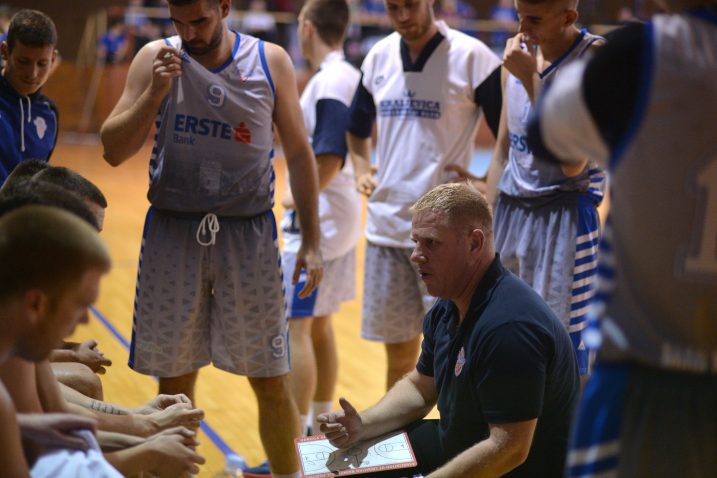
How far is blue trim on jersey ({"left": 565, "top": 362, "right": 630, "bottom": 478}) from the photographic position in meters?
1.78

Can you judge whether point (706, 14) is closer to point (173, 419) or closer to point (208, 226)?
point (173, 419)

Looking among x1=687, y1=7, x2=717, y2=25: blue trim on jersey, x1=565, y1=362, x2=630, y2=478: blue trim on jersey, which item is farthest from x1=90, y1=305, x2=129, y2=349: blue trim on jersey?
x1=687, y1=7, x2=717, y2=25: blue trim on jersey

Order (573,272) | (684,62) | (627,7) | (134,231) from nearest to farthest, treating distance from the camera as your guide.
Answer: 1. (684,62)
2. (573,272)
3. (134,231)
4. (627,7)

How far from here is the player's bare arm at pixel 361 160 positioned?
14.4 ft

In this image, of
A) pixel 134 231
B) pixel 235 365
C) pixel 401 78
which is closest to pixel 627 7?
pixel 134 231

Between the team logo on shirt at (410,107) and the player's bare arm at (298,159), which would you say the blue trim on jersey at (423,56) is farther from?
the player's bare arm at (298,159)

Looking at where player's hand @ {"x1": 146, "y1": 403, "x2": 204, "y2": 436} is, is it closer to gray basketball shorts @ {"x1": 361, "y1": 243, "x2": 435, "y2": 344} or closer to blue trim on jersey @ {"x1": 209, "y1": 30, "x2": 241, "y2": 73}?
blue trim on jersey @ {"x1": 209, "y1": 30, "x2": 241, "y2": 73}

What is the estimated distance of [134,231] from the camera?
9.30 metres

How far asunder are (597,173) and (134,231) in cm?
670

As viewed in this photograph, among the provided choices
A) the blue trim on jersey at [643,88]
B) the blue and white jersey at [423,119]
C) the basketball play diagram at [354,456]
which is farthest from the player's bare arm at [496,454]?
the blue and white jersey at [423,119]

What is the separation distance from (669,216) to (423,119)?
250 centimetres

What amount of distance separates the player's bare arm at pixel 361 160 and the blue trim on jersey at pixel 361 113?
0.11ft

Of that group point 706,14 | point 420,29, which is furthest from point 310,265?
point 706,14

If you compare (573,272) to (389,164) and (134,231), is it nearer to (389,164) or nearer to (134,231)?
(389,164)
